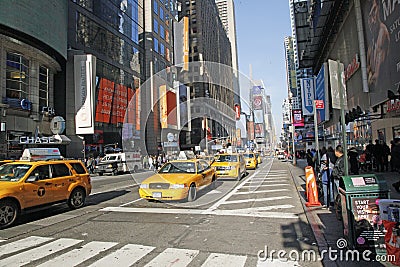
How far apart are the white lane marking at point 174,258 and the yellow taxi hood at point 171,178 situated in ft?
14.4

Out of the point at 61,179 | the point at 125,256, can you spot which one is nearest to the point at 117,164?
the point at 61,179

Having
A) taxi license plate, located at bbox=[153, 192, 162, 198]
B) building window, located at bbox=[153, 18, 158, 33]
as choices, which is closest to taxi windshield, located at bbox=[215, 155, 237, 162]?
taxi license plate, located at bbox=[153, 192, 162, 198]

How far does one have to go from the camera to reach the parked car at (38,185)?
25.7 feet

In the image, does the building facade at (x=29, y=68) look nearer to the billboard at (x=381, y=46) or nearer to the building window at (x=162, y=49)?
the billboard at (x=381, y=46)

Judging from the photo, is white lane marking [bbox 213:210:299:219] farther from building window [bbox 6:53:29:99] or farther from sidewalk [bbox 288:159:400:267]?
building window [bbox 6:53:29:99]

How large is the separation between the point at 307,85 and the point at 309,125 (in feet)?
21.6

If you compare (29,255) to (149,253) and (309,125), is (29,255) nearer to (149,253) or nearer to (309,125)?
(149,253)

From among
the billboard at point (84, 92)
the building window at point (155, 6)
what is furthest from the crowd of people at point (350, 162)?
the building window at point (155, 6)

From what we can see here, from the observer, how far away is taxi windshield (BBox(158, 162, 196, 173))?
449 inches

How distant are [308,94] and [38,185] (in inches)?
1398

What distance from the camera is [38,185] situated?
873cm

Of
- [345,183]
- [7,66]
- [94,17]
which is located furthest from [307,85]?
[345,183]

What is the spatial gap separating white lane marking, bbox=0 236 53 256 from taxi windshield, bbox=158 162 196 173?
212 inches

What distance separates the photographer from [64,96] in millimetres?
37812
